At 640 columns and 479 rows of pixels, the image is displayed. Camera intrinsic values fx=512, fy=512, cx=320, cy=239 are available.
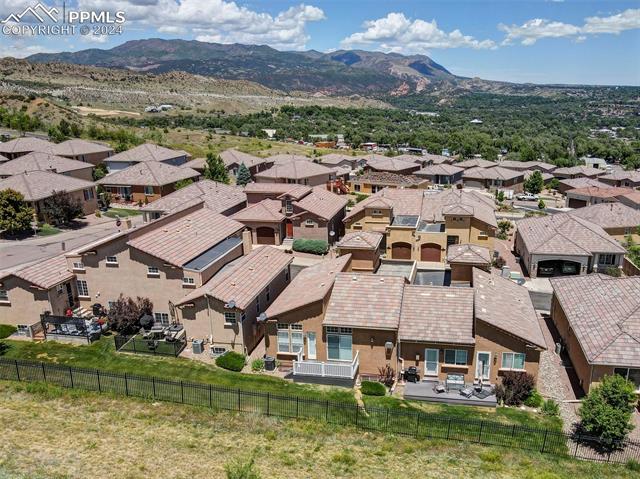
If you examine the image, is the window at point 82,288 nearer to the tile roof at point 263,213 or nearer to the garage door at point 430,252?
the tile roof at point 263,213

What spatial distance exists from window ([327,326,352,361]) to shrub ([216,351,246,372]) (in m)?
5.06

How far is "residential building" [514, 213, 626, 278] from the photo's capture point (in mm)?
45281

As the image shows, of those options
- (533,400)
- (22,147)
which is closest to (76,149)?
(22,147)

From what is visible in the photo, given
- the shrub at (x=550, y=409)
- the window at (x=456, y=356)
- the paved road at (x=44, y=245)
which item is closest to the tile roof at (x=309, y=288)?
the window at (x=456, y=356)

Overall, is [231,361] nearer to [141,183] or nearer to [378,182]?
[141,183]

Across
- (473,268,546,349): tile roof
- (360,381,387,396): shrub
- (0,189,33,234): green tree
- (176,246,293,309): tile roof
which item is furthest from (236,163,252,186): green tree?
(360,381,387,396): shrub

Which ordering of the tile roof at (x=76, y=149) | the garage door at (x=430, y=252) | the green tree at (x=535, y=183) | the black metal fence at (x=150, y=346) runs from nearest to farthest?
the black metal fence at (x=150, y=346), the garage door at (x=430, y=252), the tile roof at (x=76, y=149), the green tree at (x=535, y=183)

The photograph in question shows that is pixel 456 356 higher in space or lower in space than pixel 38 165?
lower

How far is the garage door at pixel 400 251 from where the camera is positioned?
4988 cm

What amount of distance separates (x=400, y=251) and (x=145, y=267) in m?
25.3

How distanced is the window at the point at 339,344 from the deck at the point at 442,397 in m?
3.87

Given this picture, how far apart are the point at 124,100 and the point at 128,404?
18594cm

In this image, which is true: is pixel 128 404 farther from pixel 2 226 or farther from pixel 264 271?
pixel 2 226

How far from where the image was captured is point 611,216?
57844mm
